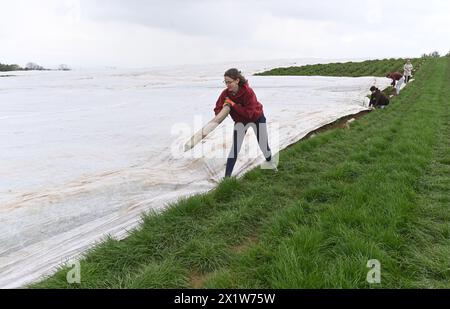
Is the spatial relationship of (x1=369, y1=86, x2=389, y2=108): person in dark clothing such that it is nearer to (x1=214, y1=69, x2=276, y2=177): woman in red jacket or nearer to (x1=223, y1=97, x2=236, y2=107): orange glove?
(x1=214, y1=69, x2=276, y2=177): woman in red jacket

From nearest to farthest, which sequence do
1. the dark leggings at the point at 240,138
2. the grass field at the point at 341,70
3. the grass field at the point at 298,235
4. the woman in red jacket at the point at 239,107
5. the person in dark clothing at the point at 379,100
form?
the grass field at the point at 298,235 < the woman in red jacket at the point at 239,107 < the dark leggings at the point at 240,138 < the person in dark clothing at the point at 379,100 < the grass field at the point at 341,70

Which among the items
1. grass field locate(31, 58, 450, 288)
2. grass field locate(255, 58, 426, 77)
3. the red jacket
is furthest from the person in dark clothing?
grass field locate(255, 58, 426, 77)

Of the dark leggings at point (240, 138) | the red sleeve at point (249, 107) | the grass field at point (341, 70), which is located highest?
the grass field at point (341, 70)

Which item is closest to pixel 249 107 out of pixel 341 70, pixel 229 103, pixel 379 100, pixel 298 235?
pixel 229 103

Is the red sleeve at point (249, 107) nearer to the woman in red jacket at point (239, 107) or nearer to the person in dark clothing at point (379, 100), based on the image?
the woman in red jacket at point (239, 107)

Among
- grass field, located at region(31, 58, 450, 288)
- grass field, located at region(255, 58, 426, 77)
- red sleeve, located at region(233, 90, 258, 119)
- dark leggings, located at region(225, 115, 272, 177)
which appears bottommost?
grass field, located at region(31, 58, 450, 288)

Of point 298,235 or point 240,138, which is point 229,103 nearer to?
point 240,138

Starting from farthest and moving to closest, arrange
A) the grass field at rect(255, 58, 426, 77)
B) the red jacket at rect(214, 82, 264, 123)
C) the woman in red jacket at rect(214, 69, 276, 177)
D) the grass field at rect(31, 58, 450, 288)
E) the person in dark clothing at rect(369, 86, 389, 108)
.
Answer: the grass field at rect(255, 58, 426, 77) → the person in dark clothing at rect(369, 86, 389, 108) → the red jacket at rect(214, 82, 264, 123) → the woman in red jacket at rect(214, 69, 276, 177) → the grass field at rect(31, 58, 450, 288)

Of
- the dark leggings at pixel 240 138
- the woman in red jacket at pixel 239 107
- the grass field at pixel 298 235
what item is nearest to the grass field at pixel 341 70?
the grass field at pixel 298 235

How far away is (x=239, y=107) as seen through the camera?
14.3ft

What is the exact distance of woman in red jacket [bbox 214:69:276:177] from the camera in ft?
13.9

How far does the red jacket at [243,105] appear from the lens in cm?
436

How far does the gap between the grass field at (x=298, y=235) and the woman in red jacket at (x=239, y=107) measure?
19.0 inches
